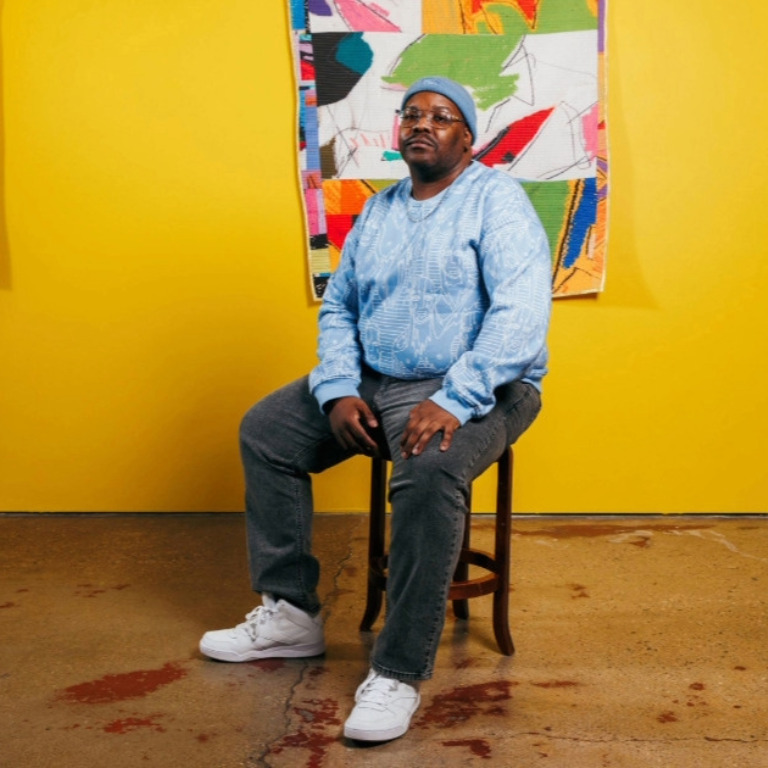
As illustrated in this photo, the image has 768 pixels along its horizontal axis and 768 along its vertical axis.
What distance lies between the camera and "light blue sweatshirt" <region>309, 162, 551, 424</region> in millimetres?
2037

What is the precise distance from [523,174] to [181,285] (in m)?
1.14

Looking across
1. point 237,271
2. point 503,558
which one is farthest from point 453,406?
point 237,271

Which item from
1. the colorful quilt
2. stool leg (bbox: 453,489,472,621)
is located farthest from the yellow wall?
stool leg (bbox: 453,489,472,621)

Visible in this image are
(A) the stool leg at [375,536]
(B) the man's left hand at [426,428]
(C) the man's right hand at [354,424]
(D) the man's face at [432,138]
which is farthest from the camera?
(A) the stool leg at [375,536]

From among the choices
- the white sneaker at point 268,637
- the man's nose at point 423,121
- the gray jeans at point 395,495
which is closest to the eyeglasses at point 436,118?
the man's nose at point 423,121

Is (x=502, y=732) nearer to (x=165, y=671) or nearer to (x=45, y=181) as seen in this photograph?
(x=165, y=671)

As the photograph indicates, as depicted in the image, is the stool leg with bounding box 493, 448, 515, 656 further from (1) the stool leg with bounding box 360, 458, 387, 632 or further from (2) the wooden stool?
(1) the stool leg with bounding box 360, 458, 387, 632

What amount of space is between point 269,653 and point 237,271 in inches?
59.5

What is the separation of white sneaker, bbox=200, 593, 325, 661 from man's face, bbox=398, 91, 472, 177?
38.0 inches

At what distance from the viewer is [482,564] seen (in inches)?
94.5

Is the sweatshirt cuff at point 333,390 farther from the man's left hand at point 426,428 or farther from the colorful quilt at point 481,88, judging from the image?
the colorful quilt at point 481,88

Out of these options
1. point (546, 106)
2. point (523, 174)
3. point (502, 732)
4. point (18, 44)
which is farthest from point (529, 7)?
point (502, 732)

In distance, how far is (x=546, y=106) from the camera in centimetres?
329

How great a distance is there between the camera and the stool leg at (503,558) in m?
2.29
